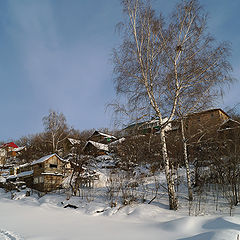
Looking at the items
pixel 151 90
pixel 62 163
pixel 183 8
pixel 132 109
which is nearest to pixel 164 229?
pixel 132 109

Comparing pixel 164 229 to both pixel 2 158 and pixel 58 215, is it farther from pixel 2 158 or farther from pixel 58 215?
pixel 2 158

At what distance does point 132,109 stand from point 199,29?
510 centimetres

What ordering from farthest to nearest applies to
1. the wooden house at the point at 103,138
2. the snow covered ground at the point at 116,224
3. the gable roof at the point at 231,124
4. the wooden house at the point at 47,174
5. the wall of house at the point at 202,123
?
the wooden house at the point at 103,138 → the wooden house at the point at 47,174 → the gable roof at the point at 231,124 → the wall of house at the point at 202,123 → the snow covered ground at the point at 116,224

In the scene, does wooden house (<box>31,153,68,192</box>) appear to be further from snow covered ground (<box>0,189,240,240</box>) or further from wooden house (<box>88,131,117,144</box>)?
wooden house (<box>88,131,117,144</box>)

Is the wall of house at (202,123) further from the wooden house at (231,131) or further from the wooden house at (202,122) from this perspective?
the wooden house at (231,131)

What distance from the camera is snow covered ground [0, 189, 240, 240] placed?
507 cm

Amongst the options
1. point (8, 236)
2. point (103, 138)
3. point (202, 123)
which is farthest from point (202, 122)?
point (103, 138)

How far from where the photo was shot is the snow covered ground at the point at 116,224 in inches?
199

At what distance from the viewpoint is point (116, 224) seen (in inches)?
274

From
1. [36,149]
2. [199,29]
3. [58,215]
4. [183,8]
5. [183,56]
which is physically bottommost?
[58,215]

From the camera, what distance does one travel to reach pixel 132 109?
913 centimetres

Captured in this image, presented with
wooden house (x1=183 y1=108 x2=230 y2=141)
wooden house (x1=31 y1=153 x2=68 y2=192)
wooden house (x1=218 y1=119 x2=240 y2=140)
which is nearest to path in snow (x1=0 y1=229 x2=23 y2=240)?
wooden house (x1=183 y1=108 x2=230 y2=141)

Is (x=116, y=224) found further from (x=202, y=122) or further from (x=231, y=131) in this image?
(x=202, y=122)

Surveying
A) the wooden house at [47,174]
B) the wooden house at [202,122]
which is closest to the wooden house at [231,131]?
the wooden house at [202,122]
